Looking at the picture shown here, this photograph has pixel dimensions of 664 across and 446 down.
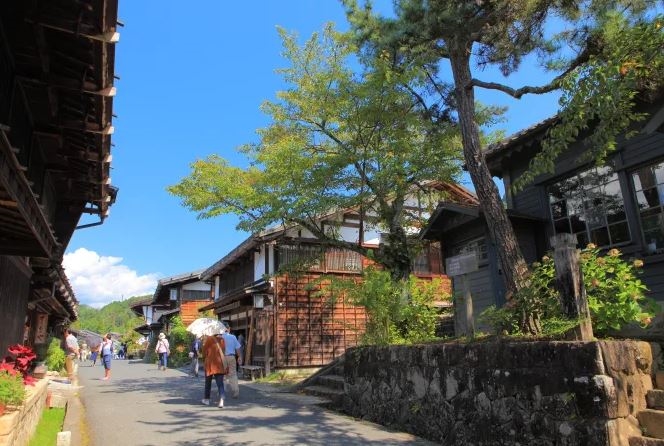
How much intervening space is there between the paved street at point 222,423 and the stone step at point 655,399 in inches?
123

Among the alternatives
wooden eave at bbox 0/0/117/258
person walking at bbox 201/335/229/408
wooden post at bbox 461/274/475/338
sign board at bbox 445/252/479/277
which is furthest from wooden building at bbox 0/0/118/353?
wooden post at bbox 461/274/475/338

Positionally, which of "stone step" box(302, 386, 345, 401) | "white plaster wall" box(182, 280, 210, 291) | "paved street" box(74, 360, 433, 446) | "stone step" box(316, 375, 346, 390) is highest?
"white plaster wall" box(182, 280, 210, 291)

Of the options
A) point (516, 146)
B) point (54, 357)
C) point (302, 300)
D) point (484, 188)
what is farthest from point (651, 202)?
point (54, 357)

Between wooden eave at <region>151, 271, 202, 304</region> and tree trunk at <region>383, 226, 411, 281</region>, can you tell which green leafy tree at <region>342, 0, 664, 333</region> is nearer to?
tree trunk at <region>383, 226, 411, 281</region>

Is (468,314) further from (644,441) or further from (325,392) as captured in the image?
(325,392)

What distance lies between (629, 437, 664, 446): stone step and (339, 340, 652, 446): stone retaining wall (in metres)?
0.10

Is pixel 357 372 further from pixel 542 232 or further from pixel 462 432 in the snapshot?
pixel 542 232

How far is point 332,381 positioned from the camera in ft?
44.2

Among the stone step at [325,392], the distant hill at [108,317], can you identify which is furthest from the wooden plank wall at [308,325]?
the distant hill at [108,317]

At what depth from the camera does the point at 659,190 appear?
9.89 m

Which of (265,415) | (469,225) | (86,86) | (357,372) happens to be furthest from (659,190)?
(86,86)

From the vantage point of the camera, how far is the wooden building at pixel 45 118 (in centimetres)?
527

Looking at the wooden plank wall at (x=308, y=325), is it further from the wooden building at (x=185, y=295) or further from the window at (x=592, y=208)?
the wooden building at (x=185, y=295)

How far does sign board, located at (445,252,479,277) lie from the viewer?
8031 millimetres
